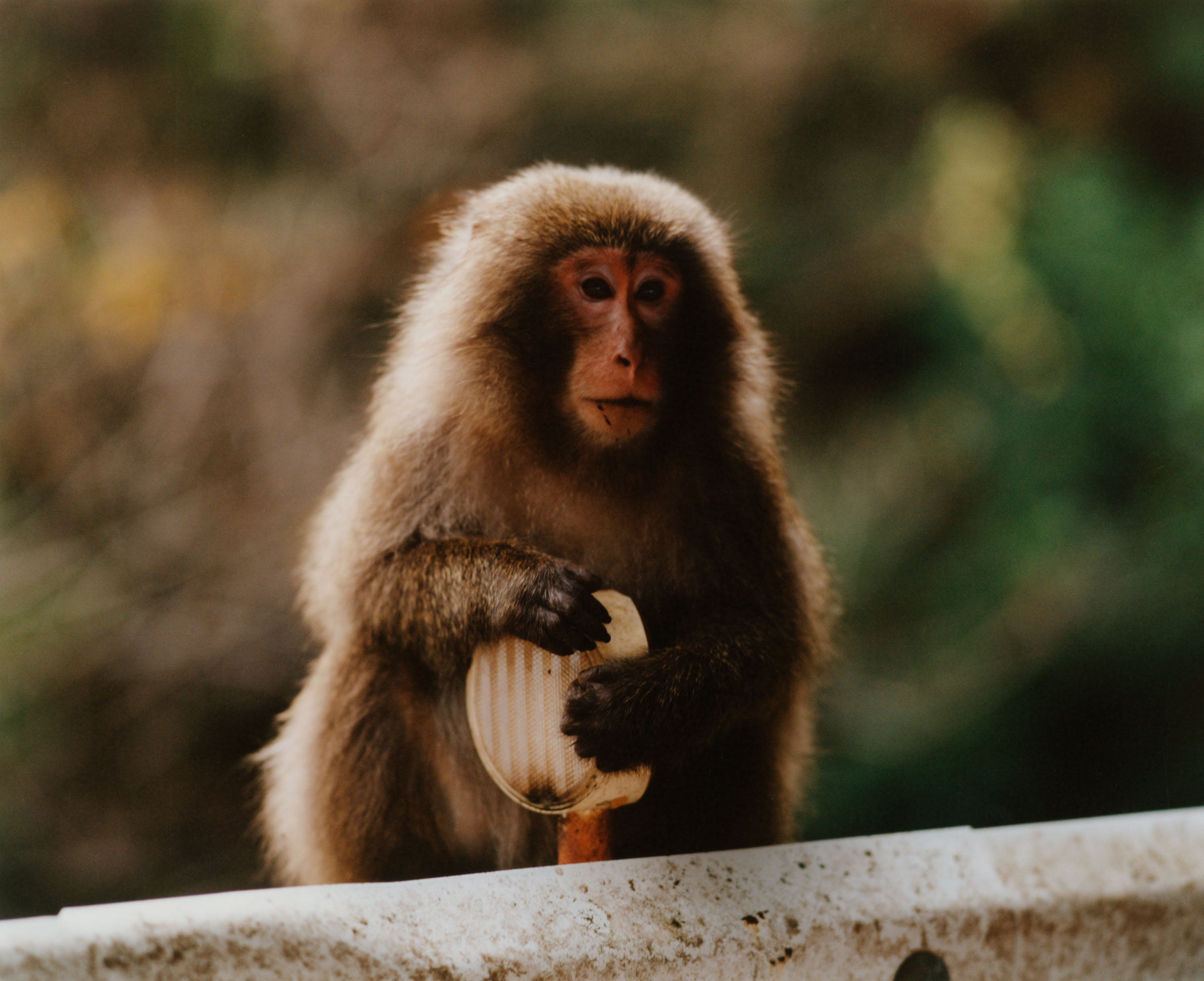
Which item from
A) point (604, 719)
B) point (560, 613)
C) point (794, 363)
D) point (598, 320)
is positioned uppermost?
point (794, 363)

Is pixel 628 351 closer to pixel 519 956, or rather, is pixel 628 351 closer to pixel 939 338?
pixel 519 956

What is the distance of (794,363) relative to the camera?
9.03 feet

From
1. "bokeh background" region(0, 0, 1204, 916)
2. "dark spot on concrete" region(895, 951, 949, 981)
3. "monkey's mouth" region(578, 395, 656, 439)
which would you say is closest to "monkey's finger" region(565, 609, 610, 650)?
"monkey's mouth" region(578, 395, 656, 439)

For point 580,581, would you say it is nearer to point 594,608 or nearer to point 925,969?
point 594,608

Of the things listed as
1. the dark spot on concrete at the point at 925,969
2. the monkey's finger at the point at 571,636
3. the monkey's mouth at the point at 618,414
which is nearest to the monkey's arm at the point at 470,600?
the monkey's finger at the point at 571,636

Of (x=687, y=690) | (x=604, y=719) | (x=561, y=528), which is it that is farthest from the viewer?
(x=561, y=528)

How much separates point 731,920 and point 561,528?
1.57 ft

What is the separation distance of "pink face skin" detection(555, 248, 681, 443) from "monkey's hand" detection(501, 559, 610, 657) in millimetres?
170

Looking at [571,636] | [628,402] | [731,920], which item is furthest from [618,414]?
[731,920]

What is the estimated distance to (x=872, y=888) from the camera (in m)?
1.18

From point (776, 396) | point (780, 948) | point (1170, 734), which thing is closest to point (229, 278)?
point (776, 396)

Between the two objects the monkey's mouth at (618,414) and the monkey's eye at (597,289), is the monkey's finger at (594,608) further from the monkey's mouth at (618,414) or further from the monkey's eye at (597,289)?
the monkey's eye at (597,289)

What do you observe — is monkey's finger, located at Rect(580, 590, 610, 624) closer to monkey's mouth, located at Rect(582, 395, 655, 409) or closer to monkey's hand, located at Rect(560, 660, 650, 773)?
monkey's hand, located at Rect(560, 660, 650, 773)

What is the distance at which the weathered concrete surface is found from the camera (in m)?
0.92
